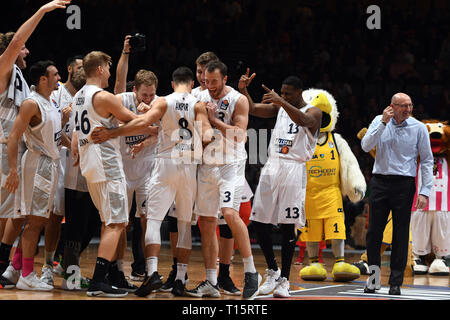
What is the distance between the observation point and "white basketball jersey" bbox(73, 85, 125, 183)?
17.4 feet

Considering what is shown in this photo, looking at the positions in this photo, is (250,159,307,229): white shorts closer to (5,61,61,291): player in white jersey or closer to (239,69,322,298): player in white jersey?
(239,69,322,298): player in white jersey

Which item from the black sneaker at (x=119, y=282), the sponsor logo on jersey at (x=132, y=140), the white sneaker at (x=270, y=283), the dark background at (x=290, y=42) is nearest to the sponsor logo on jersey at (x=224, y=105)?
the sponsor logo on jersey at (x=132, y=140)

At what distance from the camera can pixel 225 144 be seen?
5.65 meters

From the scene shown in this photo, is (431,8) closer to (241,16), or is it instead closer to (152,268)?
(241,16)

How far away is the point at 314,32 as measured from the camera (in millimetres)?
14344

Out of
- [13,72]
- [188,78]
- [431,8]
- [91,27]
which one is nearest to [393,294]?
[188,78]

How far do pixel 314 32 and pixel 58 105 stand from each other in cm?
941

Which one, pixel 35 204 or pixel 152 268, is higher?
pixel 35 204

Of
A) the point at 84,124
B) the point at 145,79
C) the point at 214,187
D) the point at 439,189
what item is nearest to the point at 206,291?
the point at 214,187

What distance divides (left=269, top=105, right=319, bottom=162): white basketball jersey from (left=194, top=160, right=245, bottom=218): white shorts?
82 centimetres

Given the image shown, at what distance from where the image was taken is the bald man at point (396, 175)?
5.88 metres

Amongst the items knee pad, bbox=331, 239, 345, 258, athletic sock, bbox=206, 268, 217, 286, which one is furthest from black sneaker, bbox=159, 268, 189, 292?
knee pad, bbox=331, 239, 345, 258

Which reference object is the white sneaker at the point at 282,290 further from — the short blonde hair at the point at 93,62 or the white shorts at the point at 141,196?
the short blonde hair at the point at 93,62
